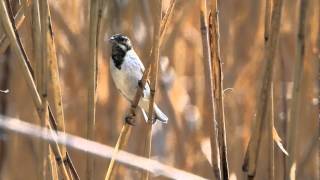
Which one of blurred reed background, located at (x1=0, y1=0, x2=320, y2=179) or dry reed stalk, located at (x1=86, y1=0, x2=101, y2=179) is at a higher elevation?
dry reed stalk, located at (x1=86, y1=0, x2=101, y2=179)

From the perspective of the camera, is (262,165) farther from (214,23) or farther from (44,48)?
(44,48)

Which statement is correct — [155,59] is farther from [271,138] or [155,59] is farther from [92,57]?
[271,138]

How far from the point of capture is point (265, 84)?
3.47ft

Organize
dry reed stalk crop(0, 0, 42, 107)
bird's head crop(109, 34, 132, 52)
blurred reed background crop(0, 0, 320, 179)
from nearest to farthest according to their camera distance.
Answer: dry reed stalk crop(0, 0, 42, 107), bird's head crop(109, 34, 132, 52), blurred reed background crop(0, 0, 320, 179)

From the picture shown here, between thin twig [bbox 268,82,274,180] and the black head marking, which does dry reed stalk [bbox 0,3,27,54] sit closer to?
thin twig [bbox 268,82,274,180]

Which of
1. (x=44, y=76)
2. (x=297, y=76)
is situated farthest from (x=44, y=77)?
(x=297, y=76)

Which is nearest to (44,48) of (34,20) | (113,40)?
(34,20)

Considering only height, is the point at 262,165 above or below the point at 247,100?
below

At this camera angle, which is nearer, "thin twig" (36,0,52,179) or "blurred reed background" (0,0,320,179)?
"thin twig" (36,0,52,179)

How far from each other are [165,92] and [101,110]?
22 centimetres

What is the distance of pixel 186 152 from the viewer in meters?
2.04

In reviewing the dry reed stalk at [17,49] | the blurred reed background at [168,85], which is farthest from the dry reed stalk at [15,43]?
the blurred reed background at [168,85]

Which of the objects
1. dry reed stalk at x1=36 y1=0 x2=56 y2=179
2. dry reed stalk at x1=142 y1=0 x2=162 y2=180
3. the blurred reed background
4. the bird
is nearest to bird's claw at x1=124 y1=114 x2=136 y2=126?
dry reed stalk at x1=142 y1=0 x2=162 y2=180

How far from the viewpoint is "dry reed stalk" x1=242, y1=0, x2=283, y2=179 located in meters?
1.03
